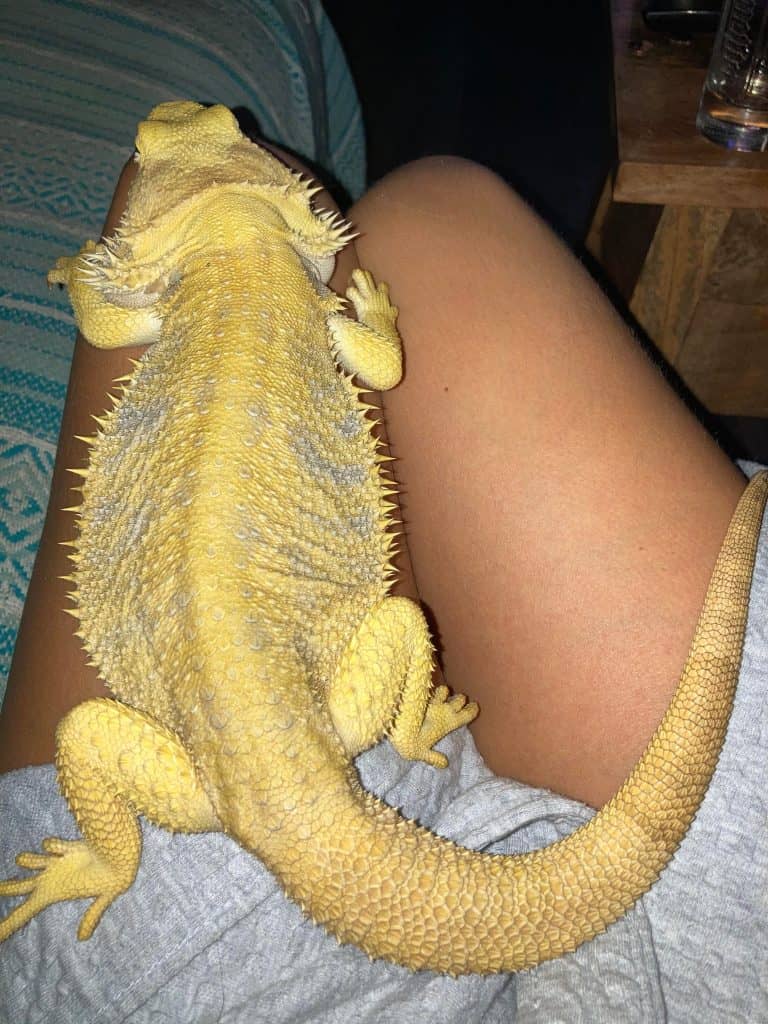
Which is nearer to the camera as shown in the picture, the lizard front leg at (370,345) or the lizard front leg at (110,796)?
the lizard front leg at (110,796)

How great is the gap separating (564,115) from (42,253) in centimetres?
326

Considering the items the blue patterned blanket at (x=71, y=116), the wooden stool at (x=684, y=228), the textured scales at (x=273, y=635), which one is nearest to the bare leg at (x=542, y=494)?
the textured scales at (x=273, y=635)

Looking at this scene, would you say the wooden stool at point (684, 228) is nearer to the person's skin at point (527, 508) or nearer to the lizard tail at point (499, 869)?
the person's skin at point (527, 508)

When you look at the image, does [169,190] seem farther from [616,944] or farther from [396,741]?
[616,944]

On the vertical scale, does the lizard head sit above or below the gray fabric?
above

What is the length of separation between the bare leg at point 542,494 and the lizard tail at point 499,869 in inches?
6.6

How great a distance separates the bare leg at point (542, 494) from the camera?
127 centimetres

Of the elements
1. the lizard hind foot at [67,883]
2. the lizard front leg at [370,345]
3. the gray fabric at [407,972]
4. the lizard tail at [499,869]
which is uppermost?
the lizard front leg at [370,345]

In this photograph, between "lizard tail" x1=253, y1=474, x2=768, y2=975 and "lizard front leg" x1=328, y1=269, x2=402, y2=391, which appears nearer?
"lizard tail" x1=253, y1=474, x2=768, y2=975

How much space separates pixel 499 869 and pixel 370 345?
911 millimetres

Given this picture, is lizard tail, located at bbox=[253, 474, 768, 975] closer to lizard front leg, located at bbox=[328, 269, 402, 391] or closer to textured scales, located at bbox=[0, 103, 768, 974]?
textured scales, located at bbox=[0, 103, 768, 974]

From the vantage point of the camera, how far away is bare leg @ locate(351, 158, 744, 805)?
49.9 inches

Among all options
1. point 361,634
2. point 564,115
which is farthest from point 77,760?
point 564,115

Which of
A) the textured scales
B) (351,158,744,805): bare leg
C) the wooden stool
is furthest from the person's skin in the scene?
the wooden stool
